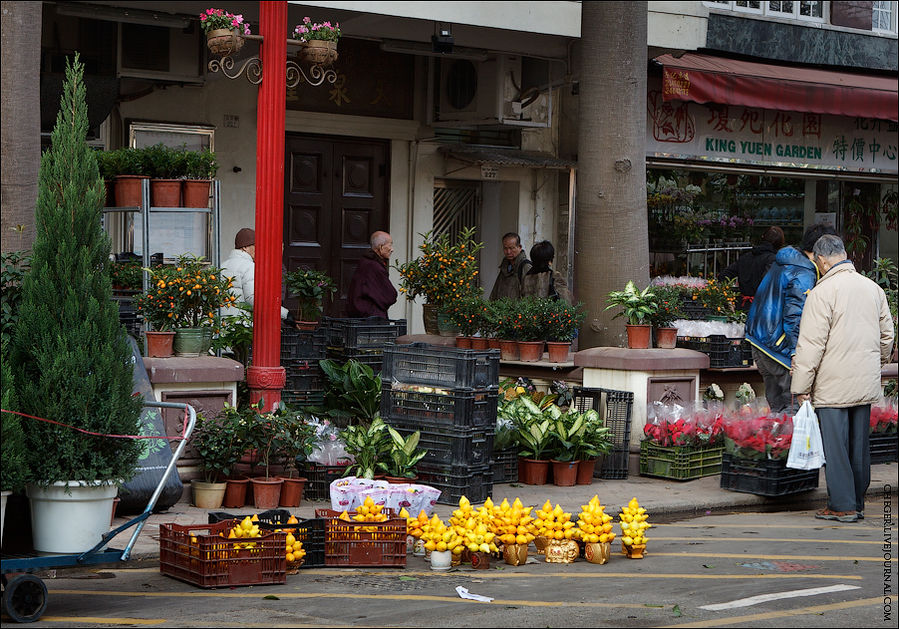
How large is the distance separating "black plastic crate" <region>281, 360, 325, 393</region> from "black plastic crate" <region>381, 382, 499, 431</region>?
127cm

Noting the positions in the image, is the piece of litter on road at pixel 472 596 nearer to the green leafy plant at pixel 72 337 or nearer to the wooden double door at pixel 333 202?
the green leafy plant at pixel 72 337

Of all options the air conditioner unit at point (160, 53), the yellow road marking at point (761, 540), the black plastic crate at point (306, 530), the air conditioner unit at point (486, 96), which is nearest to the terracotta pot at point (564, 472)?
the yellow road marking at point (761, 540)

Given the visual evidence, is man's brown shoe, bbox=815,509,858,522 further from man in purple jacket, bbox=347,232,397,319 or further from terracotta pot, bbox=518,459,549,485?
man in purple jacket, bbox=347,232,397,319

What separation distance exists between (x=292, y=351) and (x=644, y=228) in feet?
12.8

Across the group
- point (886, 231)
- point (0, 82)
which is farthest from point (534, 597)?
point (886, 231)

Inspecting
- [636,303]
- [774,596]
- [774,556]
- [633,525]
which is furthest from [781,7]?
[774,596]

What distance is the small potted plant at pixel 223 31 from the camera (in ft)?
31.2

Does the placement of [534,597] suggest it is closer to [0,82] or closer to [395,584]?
[395,584]

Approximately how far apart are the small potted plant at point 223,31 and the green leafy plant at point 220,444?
2705 mm

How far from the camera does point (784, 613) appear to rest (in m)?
6.63

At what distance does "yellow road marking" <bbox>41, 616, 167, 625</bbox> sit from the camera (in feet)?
20.1

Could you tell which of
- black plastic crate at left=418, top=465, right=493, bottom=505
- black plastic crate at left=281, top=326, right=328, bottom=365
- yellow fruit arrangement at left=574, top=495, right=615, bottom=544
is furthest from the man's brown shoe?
black plastic crate at left=281, top=326, right=328, bottom=365

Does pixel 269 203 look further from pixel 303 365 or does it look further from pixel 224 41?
pixel 303 365

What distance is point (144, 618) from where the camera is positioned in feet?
20.6
